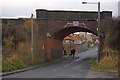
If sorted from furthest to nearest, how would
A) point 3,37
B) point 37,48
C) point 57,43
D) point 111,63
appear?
1. point 57,43
2. point 37,48
3. point 3,37
4. point 111,63

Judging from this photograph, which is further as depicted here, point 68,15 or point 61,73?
point 68,15

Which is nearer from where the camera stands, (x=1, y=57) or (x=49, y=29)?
(x=1, y=57)

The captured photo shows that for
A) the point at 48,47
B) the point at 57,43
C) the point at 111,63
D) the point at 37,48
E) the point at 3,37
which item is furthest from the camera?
the point at 57,43

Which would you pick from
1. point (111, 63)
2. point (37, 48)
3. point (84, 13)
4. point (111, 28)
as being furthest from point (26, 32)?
point (111, 28)

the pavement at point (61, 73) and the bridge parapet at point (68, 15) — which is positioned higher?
the bridge parapet at point (68, 15)

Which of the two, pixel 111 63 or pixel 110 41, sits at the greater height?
pixel 110 41

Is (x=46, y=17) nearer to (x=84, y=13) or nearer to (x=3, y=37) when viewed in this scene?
(x=84, y=13)

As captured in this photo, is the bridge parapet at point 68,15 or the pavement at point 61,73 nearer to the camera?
the pavement at point 61,73

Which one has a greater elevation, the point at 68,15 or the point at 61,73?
the point at 68,15

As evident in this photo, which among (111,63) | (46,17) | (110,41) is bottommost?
(111,63)

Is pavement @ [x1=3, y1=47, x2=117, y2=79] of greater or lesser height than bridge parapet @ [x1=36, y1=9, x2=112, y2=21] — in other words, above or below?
below

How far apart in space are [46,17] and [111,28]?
2343cm

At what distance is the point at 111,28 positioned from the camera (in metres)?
27.8

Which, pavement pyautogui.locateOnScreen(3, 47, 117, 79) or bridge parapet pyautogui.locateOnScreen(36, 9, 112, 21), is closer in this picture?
pavement pyautogui.locateOnScreen(3, 47, 117, 79)
